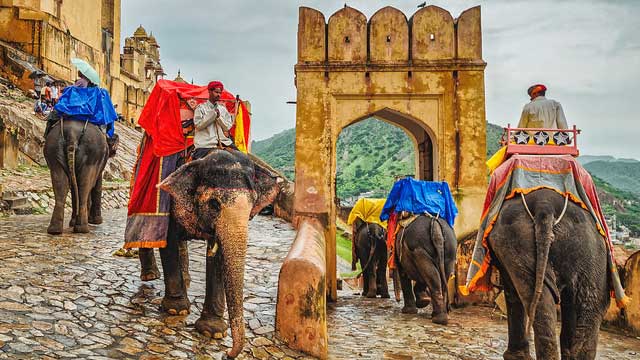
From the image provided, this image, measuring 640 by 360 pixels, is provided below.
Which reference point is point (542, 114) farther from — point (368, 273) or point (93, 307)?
point (368, 273)

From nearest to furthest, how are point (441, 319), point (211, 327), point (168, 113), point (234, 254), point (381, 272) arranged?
1. point (234, 254)
2. point (211, 327)
3. point (168, 113)
4. point (441, 319)
5. point (381, 272)

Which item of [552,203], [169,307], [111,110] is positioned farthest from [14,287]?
[552,203]

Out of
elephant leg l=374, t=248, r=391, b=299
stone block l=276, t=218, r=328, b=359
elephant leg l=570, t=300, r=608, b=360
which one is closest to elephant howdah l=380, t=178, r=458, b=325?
elephant leg l=374, t=248, r=391, b=299

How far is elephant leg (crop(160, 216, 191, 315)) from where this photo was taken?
523 cm

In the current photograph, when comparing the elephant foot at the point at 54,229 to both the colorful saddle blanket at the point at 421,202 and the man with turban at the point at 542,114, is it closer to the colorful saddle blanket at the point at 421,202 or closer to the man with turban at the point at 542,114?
the colorful saddle blanket at the point at 421,202

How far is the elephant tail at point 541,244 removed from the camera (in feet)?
15.0

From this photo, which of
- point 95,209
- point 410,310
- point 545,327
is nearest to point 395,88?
point 410,310

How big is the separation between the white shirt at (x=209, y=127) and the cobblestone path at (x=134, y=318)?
63.8 inches

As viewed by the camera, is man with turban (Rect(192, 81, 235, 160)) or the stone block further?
the stone block

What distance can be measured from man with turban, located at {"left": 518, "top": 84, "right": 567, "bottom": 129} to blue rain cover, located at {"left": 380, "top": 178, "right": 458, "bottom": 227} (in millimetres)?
3104

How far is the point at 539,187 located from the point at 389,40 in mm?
6085

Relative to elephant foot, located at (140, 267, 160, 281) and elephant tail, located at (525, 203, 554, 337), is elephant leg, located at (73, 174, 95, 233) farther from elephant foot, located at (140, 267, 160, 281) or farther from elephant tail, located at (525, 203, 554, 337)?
elephant tail, located at (525, 203, 554, 337)

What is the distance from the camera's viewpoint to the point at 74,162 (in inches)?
304

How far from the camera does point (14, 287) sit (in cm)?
502
